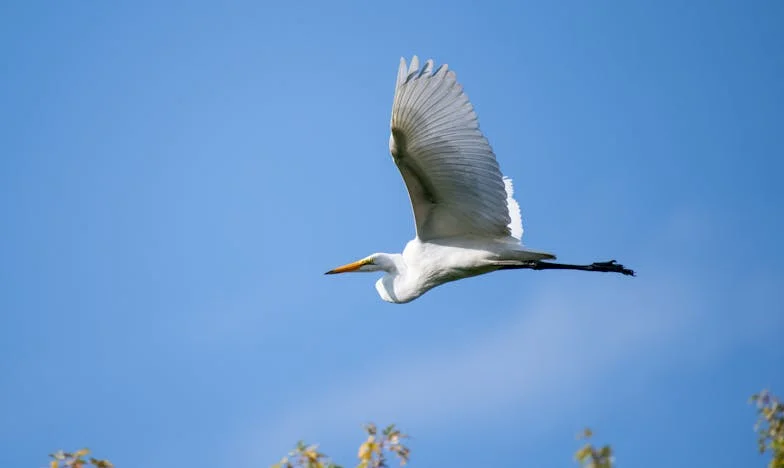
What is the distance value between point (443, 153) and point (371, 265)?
9.30 ft

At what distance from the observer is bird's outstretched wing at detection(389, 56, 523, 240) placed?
7605mm

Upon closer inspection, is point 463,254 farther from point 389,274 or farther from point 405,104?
point 405,104

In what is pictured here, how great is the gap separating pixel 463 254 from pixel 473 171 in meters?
1.39

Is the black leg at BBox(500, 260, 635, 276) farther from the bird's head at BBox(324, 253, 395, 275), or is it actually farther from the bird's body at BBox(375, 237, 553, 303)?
the bird's head at BBox(324, 253, 395, 275)

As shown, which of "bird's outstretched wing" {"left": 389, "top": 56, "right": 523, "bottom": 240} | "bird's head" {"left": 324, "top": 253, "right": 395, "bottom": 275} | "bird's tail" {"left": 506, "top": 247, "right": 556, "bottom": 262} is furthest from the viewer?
"bird's head" {"left": 324, "top": 253, "right": 395, "bottom": 275}

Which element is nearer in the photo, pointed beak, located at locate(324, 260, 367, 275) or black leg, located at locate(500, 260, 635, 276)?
black leg, located at locate(500, 260, 635, 276)

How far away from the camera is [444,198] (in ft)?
28.3

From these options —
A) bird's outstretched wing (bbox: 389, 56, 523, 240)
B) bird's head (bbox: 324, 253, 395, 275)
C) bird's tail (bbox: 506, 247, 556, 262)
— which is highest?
bird's head (bbox: 324, 253, 395, 275)

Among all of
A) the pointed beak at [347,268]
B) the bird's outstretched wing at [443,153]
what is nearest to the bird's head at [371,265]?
the pointed beak at [347,268]

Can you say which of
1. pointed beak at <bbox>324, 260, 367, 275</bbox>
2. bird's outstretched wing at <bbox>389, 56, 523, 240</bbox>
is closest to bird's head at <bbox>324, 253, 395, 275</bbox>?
pointed beak at <bbox>324, 260, 367, 275</bbox>

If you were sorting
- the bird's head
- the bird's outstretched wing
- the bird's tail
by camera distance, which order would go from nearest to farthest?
the bird's outstretched wing < the bird's tail < the bird's head

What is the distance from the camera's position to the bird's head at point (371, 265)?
33.3 ft

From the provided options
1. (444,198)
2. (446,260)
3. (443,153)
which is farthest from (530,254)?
(443,153)

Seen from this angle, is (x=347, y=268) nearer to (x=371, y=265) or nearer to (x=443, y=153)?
(x=371, y=265)
